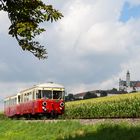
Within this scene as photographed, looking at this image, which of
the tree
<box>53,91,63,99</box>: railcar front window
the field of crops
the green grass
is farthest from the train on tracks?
the tree

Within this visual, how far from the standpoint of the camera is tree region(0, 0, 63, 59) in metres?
15.5

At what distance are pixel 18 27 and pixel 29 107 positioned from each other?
21.1 metres

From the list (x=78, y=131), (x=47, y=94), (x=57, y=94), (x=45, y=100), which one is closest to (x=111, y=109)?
(x=57, y=94)

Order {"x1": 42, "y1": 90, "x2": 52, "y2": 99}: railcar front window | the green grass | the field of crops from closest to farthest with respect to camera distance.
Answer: the green grass < the field of crops < {"x1": 42, "y1": 90, "x2": 52, "y2": 99}: railcar front window

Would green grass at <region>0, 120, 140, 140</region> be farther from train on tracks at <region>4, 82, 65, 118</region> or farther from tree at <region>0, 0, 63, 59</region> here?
train on tracks at <region>4, 82, 65, 118</region>

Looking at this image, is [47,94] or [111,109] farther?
[111,109]

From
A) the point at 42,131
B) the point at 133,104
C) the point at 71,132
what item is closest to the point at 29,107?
the point at 133,104

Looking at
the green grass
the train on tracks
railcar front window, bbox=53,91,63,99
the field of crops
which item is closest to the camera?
the green grass

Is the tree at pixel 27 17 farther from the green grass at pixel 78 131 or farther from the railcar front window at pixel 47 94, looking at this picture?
the railcar front window at pixel 47 94

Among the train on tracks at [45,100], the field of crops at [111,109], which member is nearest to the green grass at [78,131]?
the train on tracks at [45,100]

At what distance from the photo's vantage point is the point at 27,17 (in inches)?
624

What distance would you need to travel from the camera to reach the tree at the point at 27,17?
15.5 meters

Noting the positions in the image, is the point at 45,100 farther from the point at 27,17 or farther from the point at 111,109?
the point at 27,17

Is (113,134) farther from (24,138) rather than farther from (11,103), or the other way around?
(11,103)
